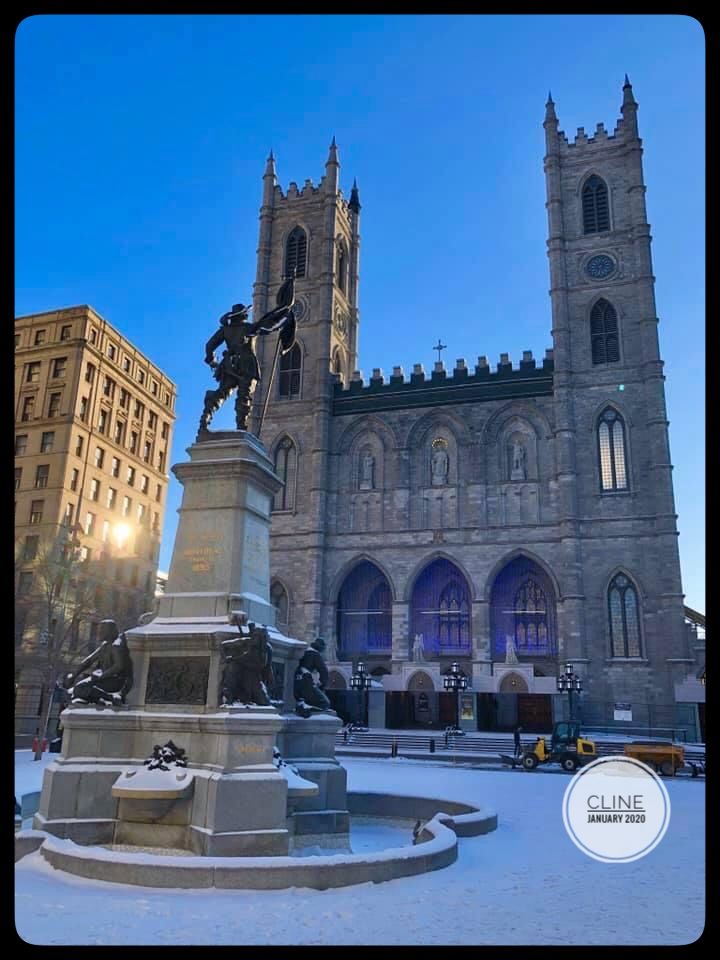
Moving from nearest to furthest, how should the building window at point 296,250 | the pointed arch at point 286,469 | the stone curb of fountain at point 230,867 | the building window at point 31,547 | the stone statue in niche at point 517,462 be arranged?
the stone curb of fountain at point 230,867 < the building window at point 31,547 < the stone statue in niche at point 517,462 < the pointed arch at point 286,469 < the building window at point 296,250

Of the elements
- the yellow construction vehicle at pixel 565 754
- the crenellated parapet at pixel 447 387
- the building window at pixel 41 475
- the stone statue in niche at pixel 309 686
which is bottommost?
the yellow construction vehicle at pixel 565 754

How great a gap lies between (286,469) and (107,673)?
39729mm

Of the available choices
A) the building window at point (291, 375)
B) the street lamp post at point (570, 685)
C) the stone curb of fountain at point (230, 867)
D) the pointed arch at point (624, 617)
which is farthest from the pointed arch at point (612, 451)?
the stone curb of fountain at point (230, 867)

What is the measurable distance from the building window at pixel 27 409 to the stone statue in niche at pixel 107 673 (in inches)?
347

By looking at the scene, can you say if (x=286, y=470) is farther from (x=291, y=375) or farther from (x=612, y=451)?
(x=612, y=451)

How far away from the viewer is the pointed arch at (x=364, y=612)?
146 feet

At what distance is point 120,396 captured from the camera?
2947cm

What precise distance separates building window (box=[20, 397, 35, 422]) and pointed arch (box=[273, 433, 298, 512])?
Answer: 99.6ft

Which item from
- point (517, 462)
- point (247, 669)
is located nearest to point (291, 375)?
point (517, 462)

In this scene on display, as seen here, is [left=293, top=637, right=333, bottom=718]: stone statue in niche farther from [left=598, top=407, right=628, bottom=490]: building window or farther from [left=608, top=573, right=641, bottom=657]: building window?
[left=598, top=407, right=628, bottom=490]: building window

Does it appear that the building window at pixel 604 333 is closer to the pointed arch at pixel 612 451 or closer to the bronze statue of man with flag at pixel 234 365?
the pointed arch at pixel 612 451

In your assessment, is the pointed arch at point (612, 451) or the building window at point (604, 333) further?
the building window at point (604, 333)

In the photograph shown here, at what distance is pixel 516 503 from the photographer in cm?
4338

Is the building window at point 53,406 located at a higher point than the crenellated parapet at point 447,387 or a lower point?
lower
